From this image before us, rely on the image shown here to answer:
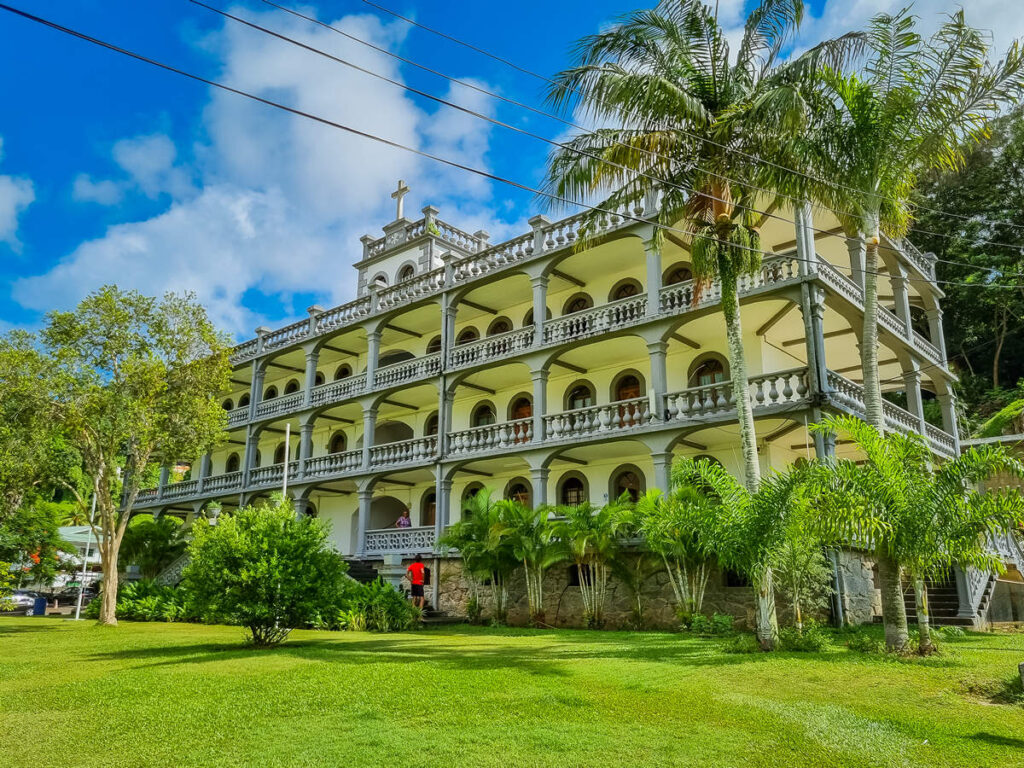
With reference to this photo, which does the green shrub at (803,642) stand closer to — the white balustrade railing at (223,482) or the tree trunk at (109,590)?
the tree trunk at (109,590)

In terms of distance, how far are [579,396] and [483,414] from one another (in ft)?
14.0

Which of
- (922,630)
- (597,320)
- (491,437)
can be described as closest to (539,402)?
(491,437)

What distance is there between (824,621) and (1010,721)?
8.61 meters

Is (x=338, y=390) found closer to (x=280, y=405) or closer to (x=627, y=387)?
(x=280, y=405)

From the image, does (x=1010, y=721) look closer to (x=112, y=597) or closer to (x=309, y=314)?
(x=112, y=597)

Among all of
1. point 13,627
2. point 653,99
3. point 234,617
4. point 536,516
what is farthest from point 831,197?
point 13,627

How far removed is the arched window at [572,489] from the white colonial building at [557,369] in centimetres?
7

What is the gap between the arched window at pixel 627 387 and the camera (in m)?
21.6

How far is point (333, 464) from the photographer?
26969 mm

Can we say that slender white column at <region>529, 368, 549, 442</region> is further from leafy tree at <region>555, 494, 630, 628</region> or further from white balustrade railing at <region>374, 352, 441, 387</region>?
white balustrade railing at <region>374, 352, 441, 387</region>

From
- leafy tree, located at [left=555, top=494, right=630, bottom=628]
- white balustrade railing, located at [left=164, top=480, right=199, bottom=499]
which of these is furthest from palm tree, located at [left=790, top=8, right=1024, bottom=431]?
white balustrade railing, located at [left=164, top=480, right=199, bottom=499]

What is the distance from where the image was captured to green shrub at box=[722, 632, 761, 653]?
1076 centimetres

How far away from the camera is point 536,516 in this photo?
1745cm

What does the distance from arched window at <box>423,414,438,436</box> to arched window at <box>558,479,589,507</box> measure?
6.27m
